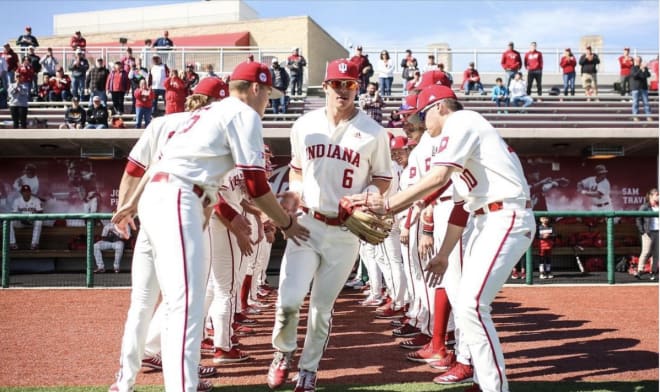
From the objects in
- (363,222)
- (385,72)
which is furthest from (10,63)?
(363,222)

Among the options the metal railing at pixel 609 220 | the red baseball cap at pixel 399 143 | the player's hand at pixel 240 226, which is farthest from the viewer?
the metal railing at pixel 609 220

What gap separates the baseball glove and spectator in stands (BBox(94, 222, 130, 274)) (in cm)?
966

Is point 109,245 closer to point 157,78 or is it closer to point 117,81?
point 157,78

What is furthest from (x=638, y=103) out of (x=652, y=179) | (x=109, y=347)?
(x=109, y=347)

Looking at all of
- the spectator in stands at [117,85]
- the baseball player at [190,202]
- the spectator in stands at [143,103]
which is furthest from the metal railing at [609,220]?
the spectator in stands at [117,85]

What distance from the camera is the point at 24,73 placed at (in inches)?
631

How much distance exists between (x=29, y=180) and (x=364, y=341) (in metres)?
11.8

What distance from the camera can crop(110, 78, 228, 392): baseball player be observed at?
13.0ft

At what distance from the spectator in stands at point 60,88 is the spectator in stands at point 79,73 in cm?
50

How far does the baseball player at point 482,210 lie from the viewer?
382cm

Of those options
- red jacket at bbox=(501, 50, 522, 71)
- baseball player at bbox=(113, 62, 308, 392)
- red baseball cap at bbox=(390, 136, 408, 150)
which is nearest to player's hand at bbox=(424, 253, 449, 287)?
baseball player at bbox=(113, 62, 308, 392)

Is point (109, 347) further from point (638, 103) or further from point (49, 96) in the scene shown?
point (638, 103)

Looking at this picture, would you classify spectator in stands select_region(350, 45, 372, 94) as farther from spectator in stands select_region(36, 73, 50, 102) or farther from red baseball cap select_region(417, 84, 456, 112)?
red baseball cap select_region(417, 84, 456, 112)

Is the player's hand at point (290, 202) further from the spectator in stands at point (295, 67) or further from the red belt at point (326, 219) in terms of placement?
the spectator in stands at point (295, 67)
